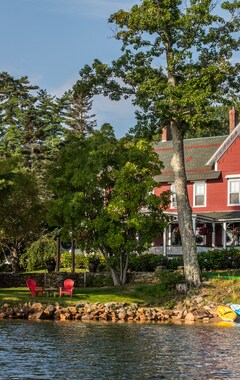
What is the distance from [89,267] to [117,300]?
37.0 feet

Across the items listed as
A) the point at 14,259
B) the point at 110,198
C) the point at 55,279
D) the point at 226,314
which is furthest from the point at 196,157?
the point at 226,314

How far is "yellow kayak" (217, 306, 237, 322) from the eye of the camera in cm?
3150

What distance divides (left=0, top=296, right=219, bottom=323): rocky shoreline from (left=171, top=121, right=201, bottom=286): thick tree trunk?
3.95 meters

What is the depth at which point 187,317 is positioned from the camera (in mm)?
32062

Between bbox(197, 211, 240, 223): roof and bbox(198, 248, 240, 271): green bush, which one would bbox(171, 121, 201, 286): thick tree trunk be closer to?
bbox(198, 248, 240, 271): green bush

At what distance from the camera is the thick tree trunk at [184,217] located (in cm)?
3688

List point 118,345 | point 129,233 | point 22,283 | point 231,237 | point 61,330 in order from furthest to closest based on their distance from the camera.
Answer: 1. point 231,237
2. point 22,283
3. point 129,233
4. point 61,330
5. point 118,345

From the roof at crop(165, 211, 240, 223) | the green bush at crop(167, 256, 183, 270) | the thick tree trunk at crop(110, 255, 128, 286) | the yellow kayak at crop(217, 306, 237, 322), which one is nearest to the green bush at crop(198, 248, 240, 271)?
the green bush at crop(167, 256, 183, 270)

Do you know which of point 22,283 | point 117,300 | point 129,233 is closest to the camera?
point 117,300

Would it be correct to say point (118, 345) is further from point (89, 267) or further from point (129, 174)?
point (89, 267)

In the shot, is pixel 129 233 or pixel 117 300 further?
pixel 129 233

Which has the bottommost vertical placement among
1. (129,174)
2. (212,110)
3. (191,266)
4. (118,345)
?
(118,345)

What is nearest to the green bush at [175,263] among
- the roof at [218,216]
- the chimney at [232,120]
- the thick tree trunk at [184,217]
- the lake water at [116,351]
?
the roof at [218,216]

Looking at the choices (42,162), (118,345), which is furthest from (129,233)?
(42,162)
